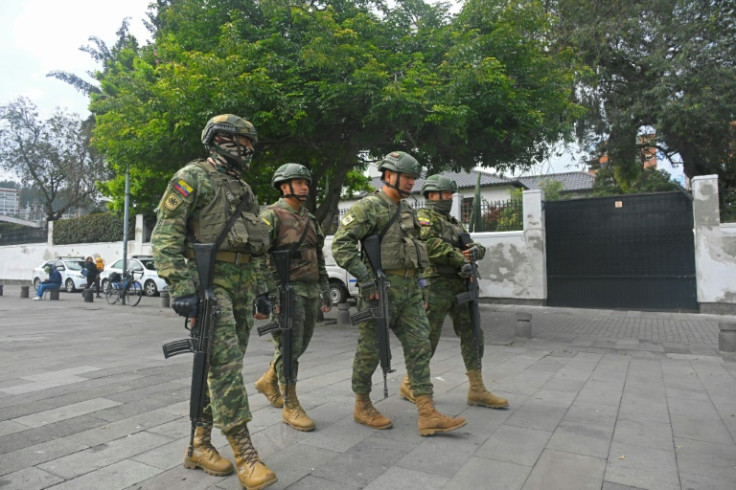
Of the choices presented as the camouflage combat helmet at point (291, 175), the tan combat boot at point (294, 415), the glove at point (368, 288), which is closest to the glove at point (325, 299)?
the glove at point (368, 288)

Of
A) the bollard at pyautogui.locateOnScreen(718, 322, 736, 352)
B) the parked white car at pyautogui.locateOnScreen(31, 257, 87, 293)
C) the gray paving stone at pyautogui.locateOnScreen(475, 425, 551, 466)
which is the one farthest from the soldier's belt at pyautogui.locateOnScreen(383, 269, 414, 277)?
the parked white car at pyautogui.locateOnScreen(31, 257, 87, 293)

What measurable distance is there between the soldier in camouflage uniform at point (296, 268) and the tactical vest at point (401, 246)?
2.27 ft

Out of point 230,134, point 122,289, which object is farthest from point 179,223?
point 122,289

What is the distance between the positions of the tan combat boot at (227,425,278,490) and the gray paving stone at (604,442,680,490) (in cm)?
193

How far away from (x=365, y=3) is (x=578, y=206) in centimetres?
777

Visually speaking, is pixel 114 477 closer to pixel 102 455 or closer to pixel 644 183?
pixel 102 455

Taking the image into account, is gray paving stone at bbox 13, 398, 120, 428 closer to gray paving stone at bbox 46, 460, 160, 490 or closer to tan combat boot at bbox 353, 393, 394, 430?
gray paving stone at bbox 46, 460, 160, 490

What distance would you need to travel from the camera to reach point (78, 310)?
13.4 metres

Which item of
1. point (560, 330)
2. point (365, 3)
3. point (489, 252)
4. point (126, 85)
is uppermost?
point (365, 3)

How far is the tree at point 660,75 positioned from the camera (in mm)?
15016

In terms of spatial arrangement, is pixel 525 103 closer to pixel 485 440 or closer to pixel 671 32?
pixel 485 440

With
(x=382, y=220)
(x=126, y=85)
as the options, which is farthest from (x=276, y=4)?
(x=382, y=220)

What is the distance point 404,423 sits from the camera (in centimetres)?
378

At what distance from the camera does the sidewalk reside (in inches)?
112
